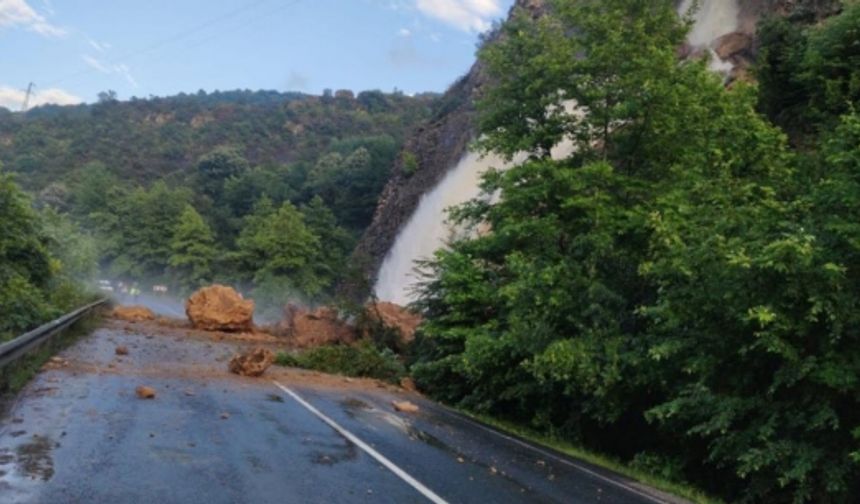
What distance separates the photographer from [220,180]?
104 metres

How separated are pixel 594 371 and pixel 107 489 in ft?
28.8

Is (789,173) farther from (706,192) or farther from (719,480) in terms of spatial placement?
(719,480)

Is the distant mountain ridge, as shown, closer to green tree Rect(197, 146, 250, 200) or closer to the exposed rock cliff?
green tree Rect(197, 146, 250, 200)

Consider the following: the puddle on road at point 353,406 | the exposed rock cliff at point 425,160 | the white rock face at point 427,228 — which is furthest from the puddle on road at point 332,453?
the exposed rock cliff at point 425,160

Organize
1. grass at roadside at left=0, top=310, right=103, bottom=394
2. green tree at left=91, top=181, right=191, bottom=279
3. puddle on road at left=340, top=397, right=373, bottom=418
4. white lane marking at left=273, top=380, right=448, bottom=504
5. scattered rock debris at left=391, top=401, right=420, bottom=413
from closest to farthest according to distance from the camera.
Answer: white lane marking at left=273, top=380, right=448, bottom=504 < grass at roadside at left=0, top=310, right=103, bottom=394 < puddle on road at left=340, top=397, right=373, bottom=418 < scattered rock debris at left=391, top=401, right=420, bottom=413 < green tree at left=91, top=181, right=191, bottom=279

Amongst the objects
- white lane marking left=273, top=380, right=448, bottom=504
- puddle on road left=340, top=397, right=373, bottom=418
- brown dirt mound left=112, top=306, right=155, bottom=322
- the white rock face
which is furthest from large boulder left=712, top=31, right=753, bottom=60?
brown dirt mound left=112, top=306, right=155, bottom=322

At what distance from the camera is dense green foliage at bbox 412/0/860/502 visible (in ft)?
32.9

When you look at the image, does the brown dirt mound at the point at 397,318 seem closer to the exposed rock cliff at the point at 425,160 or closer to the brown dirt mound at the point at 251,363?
the brown dirt mound at the point at 251,363

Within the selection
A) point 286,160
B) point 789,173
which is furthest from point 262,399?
point 286,160

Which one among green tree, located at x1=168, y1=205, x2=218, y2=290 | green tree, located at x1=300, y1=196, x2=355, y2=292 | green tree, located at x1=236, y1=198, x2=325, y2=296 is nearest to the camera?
green tree, located at x1=236, y1=198, x2=325, y2=296

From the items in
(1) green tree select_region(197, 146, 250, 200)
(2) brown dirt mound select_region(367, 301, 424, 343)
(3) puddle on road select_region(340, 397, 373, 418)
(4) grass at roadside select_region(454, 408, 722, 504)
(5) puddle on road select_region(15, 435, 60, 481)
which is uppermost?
(1) green tree select_region(197, 146, 250, 200)

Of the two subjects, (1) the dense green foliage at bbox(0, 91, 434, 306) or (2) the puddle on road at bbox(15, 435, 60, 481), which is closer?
(2) the puddle on road at bbox(15, 435, 60, 481)

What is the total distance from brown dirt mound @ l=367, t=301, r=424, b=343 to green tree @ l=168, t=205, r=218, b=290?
47.3 m

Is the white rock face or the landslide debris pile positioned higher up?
the white rock face
